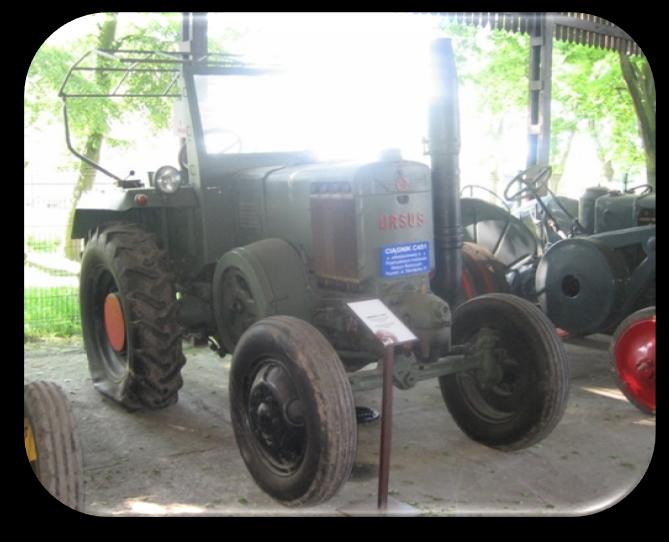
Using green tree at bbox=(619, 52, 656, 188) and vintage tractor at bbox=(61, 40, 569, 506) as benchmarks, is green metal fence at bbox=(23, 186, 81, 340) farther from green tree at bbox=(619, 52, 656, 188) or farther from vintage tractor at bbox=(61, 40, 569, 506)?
green tree at bbox=(619, 52, 656, 188)

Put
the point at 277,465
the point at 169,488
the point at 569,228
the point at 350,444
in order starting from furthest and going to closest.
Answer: the point at 569,228
the point at 169,488
the point at 277,465
the point at 350,444

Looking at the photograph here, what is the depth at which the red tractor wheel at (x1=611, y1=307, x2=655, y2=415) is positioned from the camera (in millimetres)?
4488

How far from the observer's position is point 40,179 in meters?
7.71

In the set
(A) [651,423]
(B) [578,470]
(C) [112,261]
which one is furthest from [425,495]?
(C) [112,261]

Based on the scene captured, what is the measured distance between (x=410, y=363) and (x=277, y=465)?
0.84 metres

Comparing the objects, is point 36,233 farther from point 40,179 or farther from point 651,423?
point 651,423

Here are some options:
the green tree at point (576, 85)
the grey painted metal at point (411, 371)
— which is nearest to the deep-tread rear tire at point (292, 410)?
the grey painted metal at point (411, 371)

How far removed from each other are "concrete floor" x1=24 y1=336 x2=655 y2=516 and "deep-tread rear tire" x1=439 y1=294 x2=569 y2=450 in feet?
0.50

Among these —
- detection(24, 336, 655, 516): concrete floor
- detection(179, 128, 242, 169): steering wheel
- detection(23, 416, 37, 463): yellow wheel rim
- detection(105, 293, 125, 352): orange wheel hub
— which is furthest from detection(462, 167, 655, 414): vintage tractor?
detection(23, 416, 37, 463): yellow wheel rim

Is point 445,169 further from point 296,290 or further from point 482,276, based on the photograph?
point 482,276

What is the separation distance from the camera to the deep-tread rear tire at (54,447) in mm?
2598

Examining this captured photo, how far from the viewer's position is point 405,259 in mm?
3756

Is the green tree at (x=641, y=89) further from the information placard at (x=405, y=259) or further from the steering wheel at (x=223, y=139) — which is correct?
the information placard at (x=405, y=259)

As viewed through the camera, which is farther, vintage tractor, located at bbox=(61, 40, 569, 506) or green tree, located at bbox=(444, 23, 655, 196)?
green tree, located at bbox=(444, 23, 655, 196)
